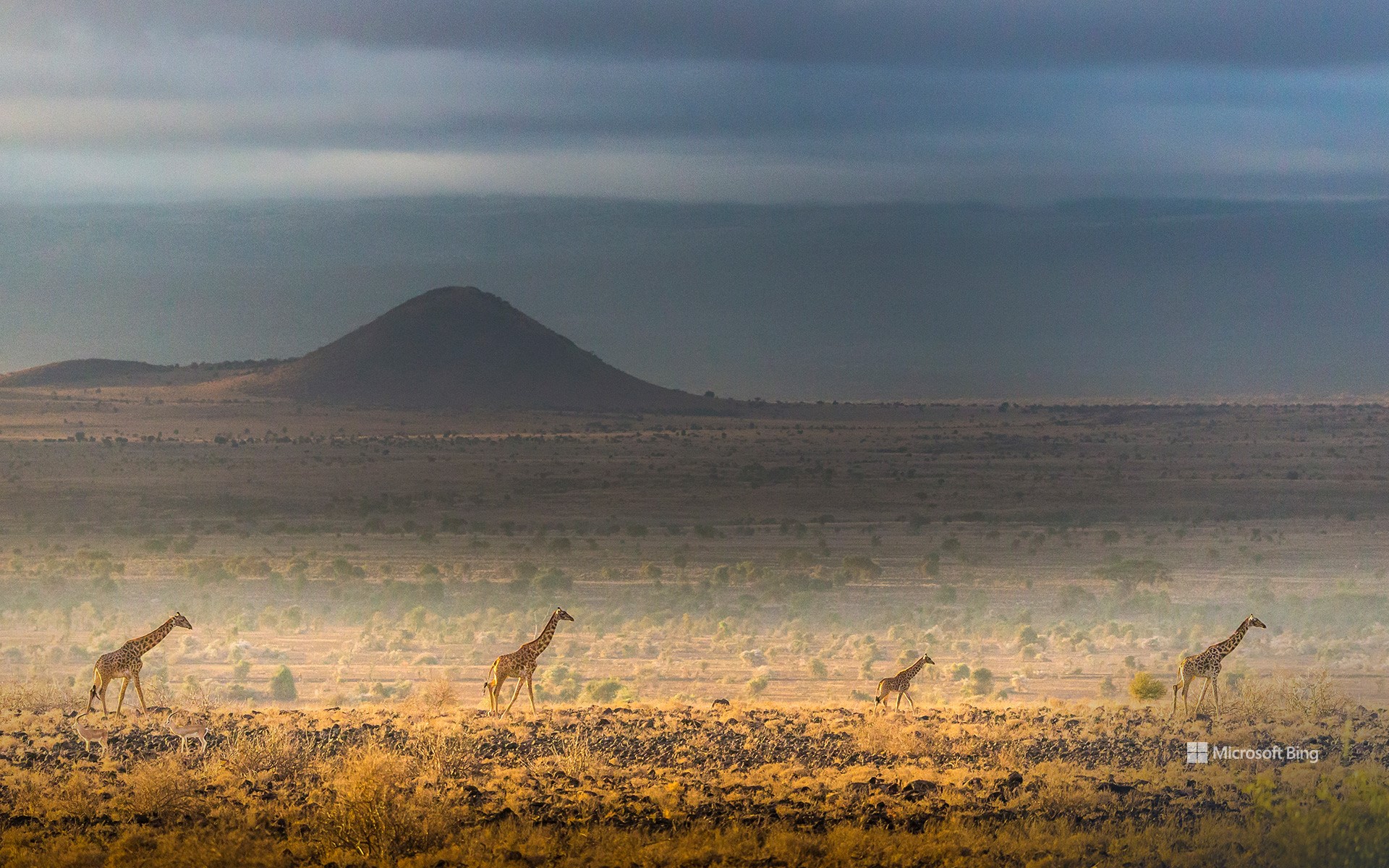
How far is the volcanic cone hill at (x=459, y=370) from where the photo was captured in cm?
15724

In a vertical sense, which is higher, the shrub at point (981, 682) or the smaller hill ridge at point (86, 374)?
the smaller hill ridge at point (86, 374)

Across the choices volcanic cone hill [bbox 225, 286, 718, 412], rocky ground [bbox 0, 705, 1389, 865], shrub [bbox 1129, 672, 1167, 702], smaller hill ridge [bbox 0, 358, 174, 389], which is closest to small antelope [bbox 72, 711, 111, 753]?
rocky ground [bbox 0, 705, 1389, 865]

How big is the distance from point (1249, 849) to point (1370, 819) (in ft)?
6.12


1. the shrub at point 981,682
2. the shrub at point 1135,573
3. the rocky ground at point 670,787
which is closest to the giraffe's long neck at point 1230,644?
the rocky ground at point 670,787

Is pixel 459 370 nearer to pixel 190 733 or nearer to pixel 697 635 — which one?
pixel 697 635

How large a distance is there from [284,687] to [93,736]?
13025 mm

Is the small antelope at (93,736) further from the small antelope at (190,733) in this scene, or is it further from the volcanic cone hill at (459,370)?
the volcanic cone hill at (459,370)

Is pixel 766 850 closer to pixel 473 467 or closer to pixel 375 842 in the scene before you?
pixel 375 842

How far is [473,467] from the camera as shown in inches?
3841

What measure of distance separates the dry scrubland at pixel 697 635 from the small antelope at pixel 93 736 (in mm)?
236

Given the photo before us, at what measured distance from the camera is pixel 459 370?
173250 millimetres

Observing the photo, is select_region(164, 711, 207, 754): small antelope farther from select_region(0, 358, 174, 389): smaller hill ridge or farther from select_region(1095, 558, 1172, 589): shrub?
select_region(0, 358, 174, 389): smaller hill ridge

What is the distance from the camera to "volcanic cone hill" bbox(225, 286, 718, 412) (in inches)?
6190

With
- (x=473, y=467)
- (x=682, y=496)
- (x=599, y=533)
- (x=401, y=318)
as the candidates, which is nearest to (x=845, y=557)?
(x=599, y=533)
